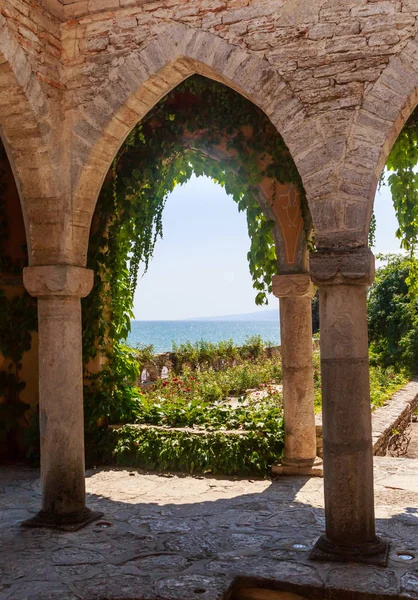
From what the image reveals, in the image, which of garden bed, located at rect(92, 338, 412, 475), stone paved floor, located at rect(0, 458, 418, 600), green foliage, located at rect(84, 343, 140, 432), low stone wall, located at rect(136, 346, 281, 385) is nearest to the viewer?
stone paved floor, located at rect(0, 458, 418, 600)

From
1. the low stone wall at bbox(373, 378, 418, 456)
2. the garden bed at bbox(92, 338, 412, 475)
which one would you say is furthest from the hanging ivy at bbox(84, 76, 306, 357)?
the low stone wall at bbox(373, 378, 418, 456)

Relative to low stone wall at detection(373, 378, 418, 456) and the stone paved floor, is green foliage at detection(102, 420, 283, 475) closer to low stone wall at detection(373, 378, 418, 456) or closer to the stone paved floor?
the stone paved floor

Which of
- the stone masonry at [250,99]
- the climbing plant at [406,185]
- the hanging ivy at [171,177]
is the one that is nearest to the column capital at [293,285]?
the hanging ivy at [171,177]

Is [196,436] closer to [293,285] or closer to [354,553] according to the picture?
[293,285]

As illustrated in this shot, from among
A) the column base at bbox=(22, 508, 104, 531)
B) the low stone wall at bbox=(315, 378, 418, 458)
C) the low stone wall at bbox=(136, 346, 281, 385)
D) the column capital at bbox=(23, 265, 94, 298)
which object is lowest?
the column base at bbox=(22, 508, 104, 531)

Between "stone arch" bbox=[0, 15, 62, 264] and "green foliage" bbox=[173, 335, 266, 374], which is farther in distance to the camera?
"green foliage" bbox=[173, 335, 266, 374]

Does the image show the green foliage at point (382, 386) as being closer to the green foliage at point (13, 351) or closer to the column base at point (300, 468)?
the column base at point (300, 468)

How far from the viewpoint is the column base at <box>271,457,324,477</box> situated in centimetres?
691

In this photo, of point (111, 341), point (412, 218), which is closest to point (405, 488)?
point (412, 218)

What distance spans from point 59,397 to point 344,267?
8.13 feet

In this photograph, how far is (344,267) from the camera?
173 inches

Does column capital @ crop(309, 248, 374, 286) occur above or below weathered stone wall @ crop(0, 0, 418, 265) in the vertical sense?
below

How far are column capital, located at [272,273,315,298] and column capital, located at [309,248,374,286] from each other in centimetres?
262

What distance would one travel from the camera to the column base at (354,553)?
13.8ft
